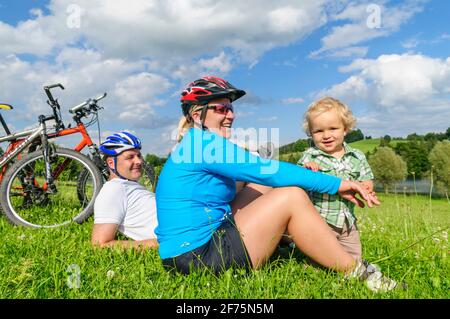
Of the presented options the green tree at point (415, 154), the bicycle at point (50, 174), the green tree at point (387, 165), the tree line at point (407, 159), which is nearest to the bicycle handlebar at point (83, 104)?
the bicycle at point (50, 174)

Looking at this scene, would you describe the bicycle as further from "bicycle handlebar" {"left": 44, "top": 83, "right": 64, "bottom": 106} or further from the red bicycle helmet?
the red bicycle helmet

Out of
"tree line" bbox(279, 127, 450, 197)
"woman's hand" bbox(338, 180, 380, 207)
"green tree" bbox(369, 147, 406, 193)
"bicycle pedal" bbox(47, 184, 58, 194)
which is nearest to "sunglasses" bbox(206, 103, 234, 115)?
"woman's hand" bbox(338, 180, 380, 207)

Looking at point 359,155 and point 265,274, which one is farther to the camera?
point 359,155

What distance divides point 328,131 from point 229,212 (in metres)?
1.32

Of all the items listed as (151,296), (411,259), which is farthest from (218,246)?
(411,259)

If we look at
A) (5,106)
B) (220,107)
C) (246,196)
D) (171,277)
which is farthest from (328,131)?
(5,106)

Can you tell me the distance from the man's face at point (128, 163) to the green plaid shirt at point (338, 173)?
1.94 m

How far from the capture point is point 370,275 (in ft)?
10.4

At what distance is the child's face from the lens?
153 inches

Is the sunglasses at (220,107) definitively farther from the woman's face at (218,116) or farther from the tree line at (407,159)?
the tree line at (407,159)

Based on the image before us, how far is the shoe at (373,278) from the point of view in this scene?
304 cm
